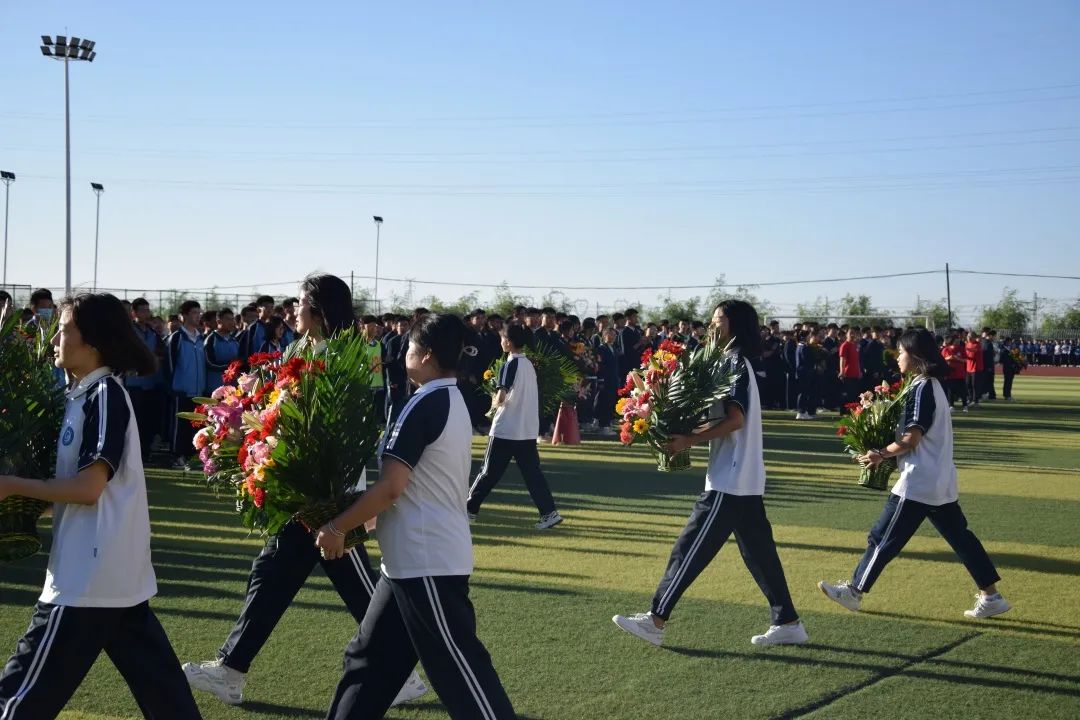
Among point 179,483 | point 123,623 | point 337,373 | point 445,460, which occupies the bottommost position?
point 179,483

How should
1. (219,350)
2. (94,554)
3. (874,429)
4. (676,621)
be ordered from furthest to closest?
(219,350), (874,429), (676,621), (94,554)

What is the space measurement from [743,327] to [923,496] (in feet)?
5.79

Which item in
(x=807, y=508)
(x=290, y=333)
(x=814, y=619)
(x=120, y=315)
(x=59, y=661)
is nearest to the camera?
(x=59, y=661)

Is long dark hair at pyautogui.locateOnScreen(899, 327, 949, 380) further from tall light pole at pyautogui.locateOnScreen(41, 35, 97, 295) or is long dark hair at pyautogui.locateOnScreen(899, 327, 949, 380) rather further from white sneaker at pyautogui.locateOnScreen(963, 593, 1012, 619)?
tall light pole at pyautogui.locateOnScreen(41, 35, 97, 295)

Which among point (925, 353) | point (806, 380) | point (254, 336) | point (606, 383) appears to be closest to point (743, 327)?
point (925, 353)

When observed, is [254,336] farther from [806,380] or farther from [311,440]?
[806,380]

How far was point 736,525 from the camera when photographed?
22.1 ft

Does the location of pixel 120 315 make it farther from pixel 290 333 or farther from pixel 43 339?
pixel 290 333

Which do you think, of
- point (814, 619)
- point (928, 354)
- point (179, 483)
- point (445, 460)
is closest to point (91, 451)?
point (445, 460)

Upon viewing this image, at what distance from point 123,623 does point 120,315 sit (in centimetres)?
113

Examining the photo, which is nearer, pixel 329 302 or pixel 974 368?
pixel 329 302

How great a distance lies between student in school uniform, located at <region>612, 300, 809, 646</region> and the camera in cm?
659

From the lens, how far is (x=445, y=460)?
4254 mm

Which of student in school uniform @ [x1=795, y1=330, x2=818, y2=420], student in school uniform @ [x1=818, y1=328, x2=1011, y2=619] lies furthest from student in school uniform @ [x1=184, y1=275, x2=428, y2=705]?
student in school uniform @ [x1=795, y1=330, x2=818, y2=420]
